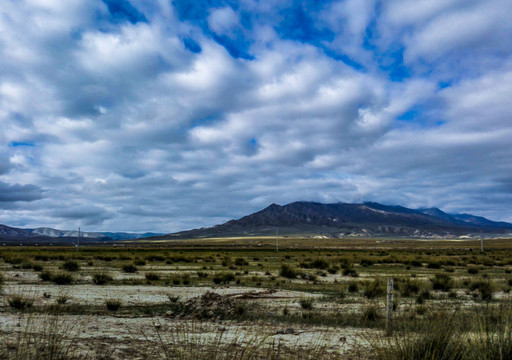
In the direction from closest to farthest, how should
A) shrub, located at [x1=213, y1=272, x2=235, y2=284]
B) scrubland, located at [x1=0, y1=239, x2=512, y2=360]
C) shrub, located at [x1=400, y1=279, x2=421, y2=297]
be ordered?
scrubland, located at [x1=0, y1=239, x2=512, y2=360] → shrub, located at [x1=400, y1=279, x2=421, y2=297] → shrub, located at [x1=213, y1=272, x2=235, y2=284]

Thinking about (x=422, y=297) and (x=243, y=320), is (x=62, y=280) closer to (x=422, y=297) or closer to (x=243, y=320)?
(x=243, y=320)

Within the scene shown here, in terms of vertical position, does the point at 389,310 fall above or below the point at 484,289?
above

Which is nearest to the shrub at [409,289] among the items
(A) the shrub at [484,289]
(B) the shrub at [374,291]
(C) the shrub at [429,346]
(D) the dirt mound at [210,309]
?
(B) the shrub at [374,291]

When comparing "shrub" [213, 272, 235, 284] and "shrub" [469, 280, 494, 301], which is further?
"shrub" [213, 272, 235, 284]

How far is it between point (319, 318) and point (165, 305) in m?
6.18

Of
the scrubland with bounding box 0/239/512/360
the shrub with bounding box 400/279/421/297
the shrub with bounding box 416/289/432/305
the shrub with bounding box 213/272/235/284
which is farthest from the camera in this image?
the shrub with bounding box 213/272/235/284

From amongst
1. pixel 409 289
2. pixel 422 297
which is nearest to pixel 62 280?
pixel 409 289

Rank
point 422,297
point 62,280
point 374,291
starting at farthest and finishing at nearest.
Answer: point 62,280 → point 374,291 → point 422,297

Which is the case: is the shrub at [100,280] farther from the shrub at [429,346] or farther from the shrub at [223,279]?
the shrub at [429,346]

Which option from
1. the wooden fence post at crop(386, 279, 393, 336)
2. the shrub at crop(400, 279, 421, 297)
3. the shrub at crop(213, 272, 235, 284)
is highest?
the wooden fence post at crop(386, 279, 393, 336)

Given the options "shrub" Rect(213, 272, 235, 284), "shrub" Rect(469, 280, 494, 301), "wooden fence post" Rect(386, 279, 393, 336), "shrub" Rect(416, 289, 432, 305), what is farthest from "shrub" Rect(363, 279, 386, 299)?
"shrub" Rect(213, 272, 235, 284)

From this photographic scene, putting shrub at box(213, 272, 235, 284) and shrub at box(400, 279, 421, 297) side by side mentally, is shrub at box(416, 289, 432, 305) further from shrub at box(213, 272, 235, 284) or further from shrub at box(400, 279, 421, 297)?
shrub at box(213, 272, 235, 284)

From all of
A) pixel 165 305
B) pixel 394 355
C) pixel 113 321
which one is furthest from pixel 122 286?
pixel 394 355

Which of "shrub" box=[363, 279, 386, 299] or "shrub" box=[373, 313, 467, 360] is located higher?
"shrub" box=[373, 313, 467, 360]
